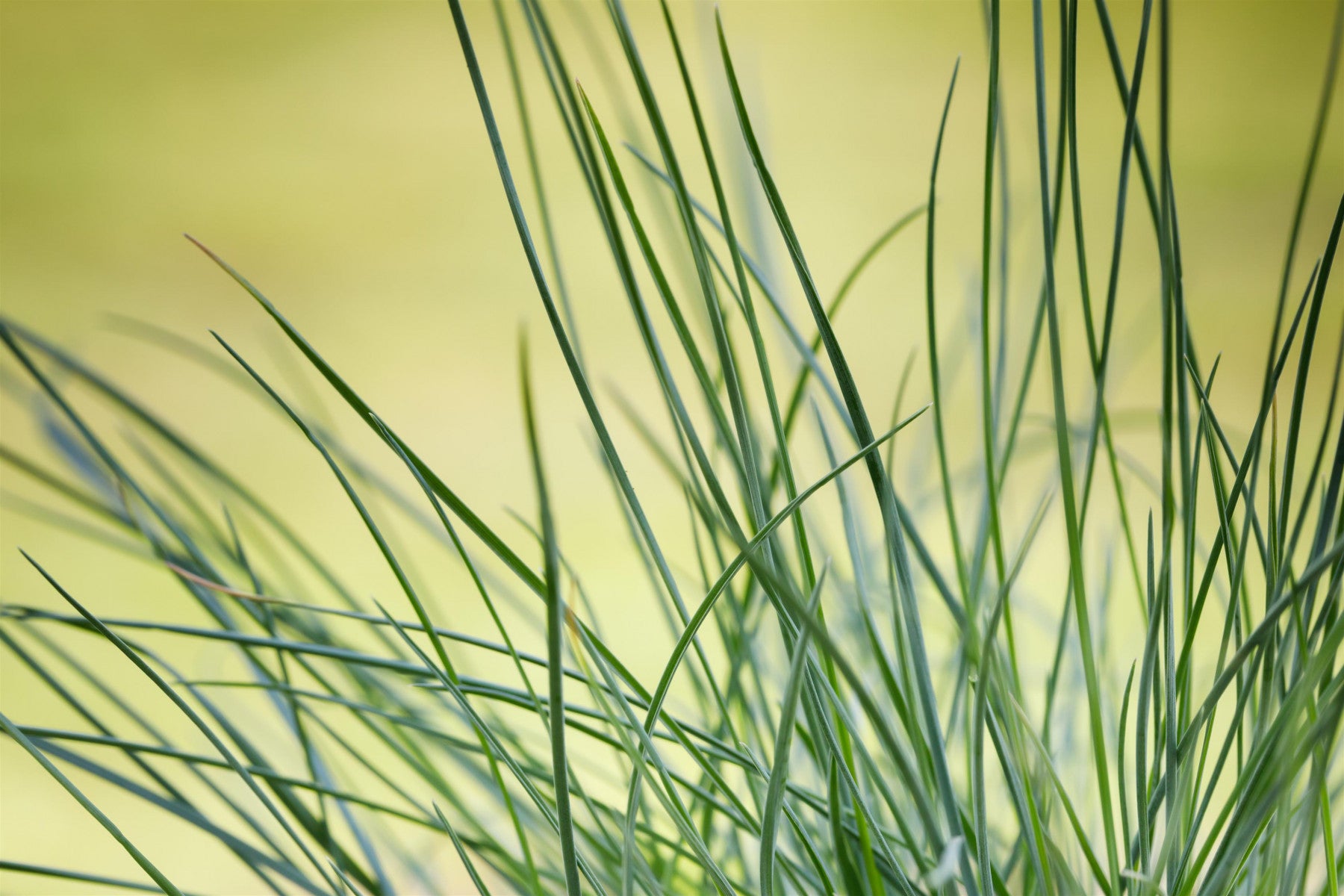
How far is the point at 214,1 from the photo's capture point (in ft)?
1.75

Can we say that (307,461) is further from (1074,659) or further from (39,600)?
(1074,659)

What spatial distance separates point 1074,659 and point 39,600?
0.39 metres

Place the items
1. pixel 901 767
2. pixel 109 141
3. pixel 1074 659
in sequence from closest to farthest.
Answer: pixel 901 767 → pixel 1074 659 → pixel 109 141

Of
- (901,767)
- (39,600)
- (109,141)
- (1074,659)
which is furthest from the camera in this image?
(109,141)

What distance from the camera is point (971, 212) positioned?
506 mm

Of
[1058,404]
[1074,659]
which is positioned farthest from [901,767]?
[1074,659]

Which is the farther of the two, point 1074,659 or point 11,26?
point 11,26

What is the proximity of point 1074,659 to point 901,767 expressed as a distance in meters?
0.13

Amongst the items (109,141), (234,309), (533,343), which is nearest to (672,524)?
(533,343)

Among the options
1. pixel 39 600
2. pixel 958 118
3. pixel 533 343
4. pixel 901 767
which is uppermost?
pixel 958 118

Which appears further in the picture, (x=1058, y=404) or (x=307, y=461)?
(x=307, y=461)

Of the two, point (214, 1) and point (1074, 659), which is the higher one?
point (214, 1)

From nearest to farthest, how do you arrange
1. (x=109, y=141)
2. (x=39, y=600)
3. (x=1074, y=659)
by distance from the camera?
(x=1074, y=659) < (x=39, y=600) < (x=109, y=141)

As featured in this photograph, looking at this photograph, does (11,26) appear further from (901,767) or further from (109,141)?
(901,767)
